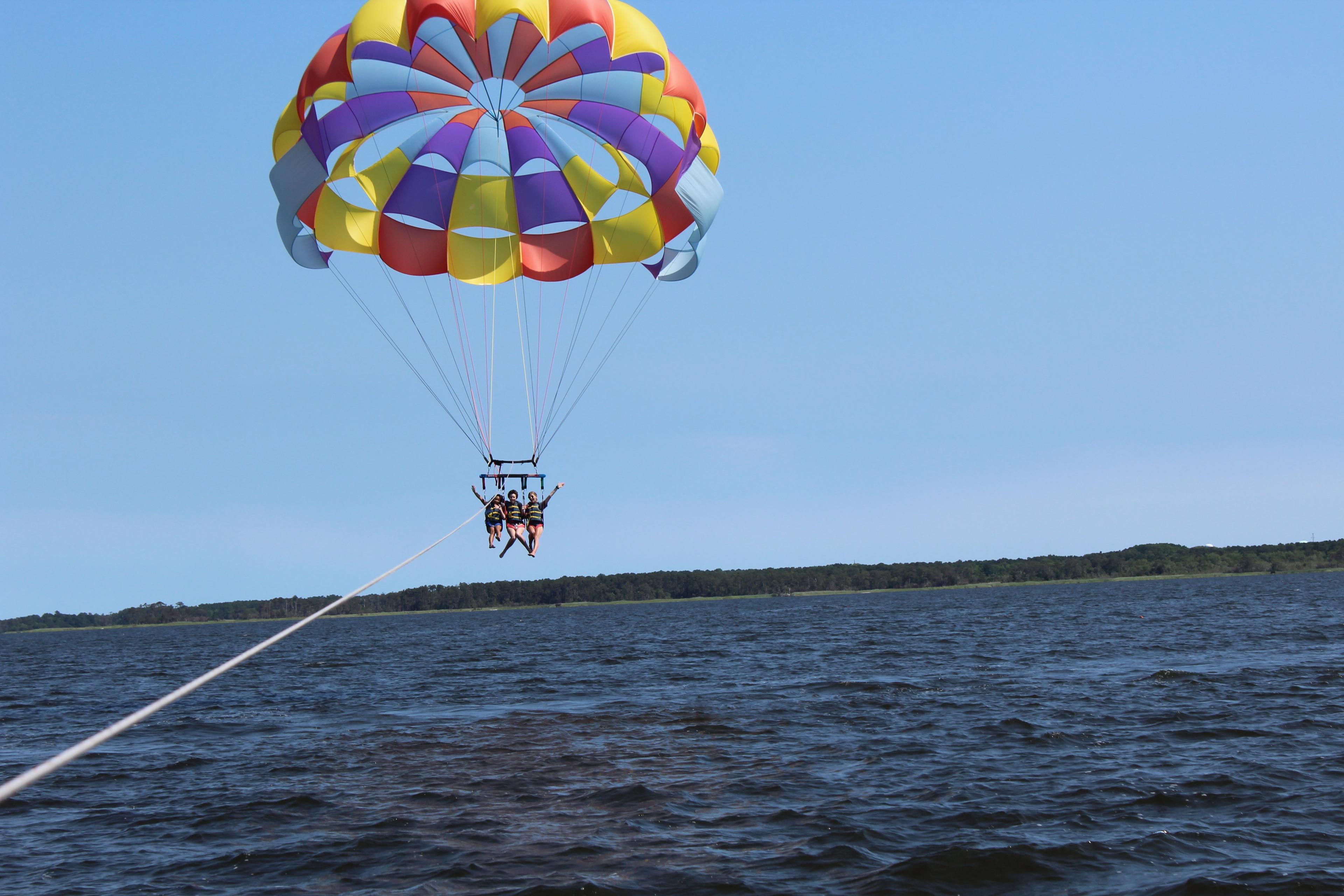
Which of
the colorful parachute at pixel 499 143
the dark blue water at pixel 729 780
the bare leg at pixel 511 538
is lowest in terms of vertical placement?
the dark blue water at pixel 729 780

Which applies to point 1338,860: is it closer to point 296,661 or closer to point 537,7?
point 537,7

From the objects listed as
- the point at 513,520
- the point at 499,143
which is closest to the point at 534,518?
the point at 513,520

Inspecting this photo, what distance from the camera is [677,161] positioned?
16.5 metres

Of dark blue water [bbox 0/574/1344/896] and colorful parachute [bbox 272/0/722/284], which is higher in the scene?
colorful parachute [bbox 272/0/722/284]

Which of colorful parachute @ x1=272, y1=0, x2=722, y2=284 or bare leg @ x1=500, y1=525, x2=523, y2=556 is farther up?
colorful parachute @ x1=272, y1=0, x2=722, y2=284

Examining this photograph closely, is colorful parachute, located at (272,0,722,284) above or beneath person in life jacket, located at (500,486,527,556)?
above

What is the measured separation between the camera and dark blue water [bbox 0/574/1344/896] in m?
8.98

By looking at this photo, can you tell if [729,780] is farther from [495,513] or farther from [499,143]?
[499,143]

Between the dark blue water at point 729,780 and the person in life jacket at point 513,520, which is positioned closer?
the dark blue water at point 729,780

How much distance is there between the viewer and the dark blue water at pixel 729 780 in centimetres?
898

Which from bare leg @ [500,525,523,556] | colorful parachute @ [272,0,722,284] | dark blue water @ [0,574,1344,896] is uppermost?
colorful parachute @ [272,0,722,284]

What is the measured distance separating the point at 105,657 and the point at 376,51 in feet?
186

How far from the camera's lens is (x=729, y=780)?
40.6ft

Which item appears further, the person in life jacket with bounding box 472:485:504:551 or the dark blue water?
the person in life jacket with bounding box 472:485:504:551
